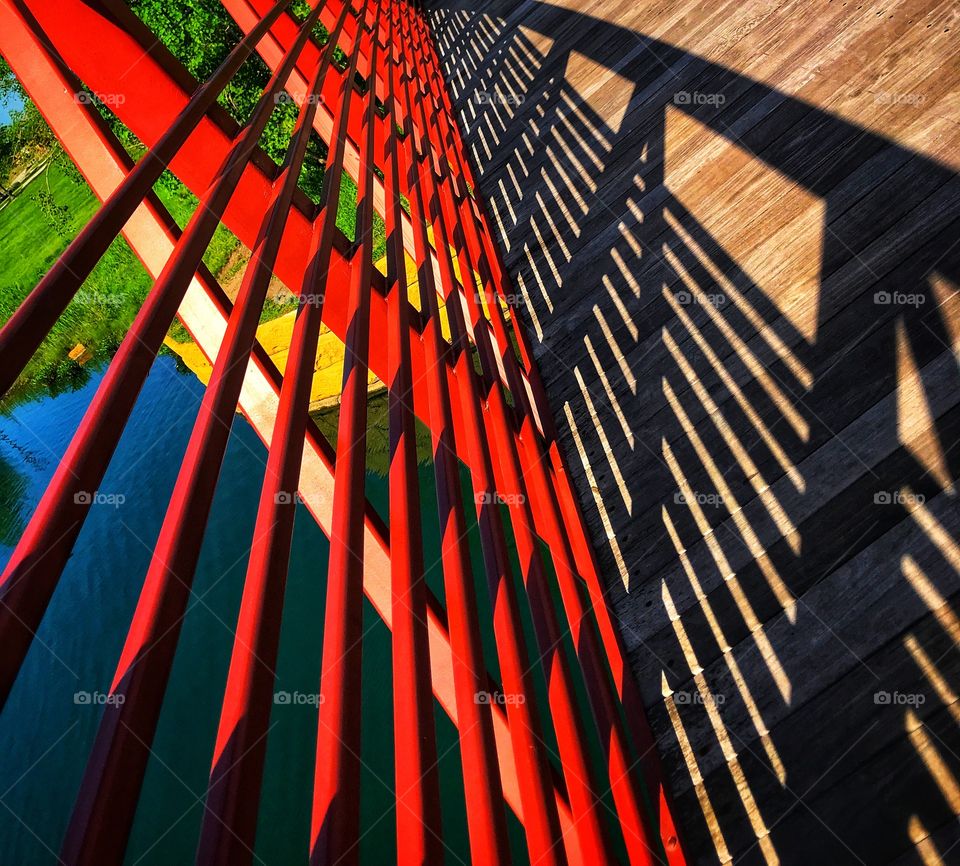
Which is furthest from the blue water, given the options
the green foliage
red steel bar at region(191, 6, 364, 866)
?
red steel bar at region(191, 6, 364, 866)

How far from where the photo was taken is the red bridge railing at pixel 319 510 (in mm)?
706

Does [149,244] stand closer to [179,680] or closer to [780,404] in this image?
[780,404]

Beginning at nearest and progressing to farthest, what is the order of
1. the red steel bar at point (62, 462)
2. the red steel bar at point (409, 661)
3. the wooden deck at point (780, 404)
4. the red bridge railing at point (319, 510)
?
the red steel bar at point (62, 462) < the red bridge railing at point (319, 510) < the red steel bar at point (409, 661) < the wooden deck at point (780, 404)

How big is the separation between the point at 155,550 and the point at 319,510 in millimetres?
993

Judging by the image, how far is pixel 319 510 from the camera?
1763mm

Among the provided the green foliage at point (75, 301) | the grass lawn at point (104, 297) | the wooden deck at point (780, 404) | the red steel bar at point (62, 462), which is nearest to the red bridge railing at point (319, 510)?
the red steel bar at point (62, 462)

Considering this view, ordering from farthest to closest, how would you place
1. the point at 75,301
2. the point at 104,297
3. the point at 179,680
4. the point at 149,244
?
the point at 104,297
the point at 75,301
the point at 179,680
the point at 149,244

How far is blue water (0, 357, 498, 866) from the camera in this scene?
458 centimetres

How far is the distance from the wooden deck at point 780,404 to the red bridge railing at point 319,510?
0.16m

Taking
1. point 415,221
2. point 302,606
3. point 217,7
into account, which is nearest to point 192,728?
point 302,606

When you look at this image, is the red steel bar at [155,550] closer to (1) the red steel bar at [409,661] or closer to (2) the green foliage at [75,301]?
(1) the red steel bar at [409,661]

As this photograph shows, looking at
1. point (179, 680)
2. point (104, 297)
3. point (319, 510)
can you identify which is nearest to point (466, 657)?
point (319, 510)

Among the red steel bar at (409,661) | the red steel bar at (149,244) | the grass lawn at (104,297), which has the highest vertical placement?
the grass lawn at (104,297)

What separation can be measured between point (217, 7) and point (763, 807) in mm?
9800
